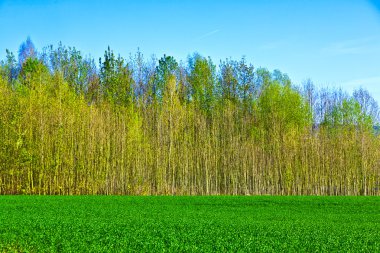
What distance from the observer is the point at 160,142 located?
47906mm

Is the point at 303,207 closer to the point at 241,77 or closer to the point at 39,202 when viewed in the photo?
the point at 39,202

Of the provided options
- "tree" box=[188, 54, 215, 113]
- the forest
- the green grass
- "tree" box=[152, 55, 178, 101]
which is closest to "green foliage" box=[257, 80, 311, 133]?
the forest

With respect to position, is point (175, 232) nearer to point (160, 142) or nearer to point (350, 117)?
point (160, 142)

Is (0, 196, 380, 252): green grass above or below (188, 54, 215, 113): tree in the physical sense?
below

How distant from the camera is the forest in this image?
44.5m

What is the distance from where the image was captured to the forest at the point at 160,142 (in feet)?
146

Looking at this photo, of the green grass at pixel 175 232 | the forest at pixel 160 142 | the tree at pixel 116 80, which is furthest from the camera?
the tree at pixel 116 80

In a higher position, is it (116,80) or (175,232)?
(116,80)

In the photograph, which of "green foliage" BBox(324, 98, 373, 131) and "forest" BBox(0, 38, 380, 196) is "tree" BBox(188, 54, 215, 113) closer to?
"forest" BBox(0, 38, 380, 196)

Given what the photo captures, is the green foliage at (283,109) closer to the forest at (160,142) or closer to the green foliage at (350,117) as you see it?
the forest at (160,142)

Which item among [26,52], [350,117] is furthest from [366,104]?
[26,52]

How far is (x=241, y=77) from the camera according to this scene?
63375 millimetres

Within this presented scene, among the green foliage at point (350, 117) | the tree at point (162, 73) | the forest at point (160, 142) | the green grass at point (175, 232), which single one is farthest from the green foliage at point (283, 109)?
the green grass at point (175, 232)

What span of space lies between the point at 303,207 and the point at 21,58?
182ft
